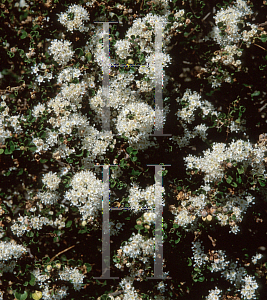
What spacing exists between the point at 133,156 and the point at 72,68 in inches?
53.0

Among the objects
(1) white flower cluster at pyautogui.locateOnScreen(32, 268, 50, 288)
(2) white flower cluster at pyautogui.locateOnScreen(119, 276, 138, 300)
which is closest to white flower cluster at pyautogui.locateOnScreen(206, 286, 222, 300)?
(2) white flower cluster at pyautogui.locateOnScreen(119, 276, 138, 300)

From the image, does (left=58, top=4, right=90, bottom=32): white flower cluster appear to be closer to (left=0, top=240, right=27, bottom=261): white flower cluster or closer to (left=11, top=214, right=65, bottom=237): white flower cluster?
(left=11, top=214, right=65, bottom=237): white flower cluster

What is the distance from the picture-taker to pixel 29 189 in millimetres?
3971

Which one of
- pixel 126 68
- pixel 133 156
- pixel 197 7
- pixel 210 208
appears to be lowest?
pixel 210 208

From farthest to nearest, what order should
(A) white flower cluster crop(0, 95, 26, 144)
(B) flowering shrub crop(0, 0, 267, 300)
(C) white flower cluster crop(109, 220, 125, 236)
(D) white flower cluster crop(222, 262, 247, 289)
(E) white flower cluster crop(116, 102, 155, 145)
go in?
(D) white flower cluster crop(222, 262, 247, 289)
(C) white flower cluster crop(109, 220, 125, 236)
(A) white flower cluster crop(0, 95, 26, 144)
(B) flowering shrub crop(0, 0, 267, 300)
(E) white flower cluster crop(116, 102, 155, 145)

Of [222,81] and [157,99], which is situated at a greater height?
[222,81]

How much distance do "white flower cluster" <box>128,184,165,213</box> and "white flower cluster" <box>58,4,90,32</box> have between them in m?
2.13

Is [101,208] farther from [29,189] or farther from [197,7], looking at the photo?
[197,7]

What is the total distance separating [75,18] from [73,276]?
3246mm

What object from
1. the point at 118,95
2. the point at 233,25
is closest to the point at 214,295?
the point at 118,95

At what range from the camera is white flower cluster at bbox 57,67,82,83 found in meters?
3.54

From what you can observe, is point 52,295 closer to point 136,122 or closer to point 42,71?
point 136,122

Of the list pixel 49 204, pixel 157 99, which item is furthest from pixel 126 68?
pixel 49 204

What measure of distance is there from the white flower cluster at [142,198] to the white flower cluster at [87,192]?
0.40 meters
